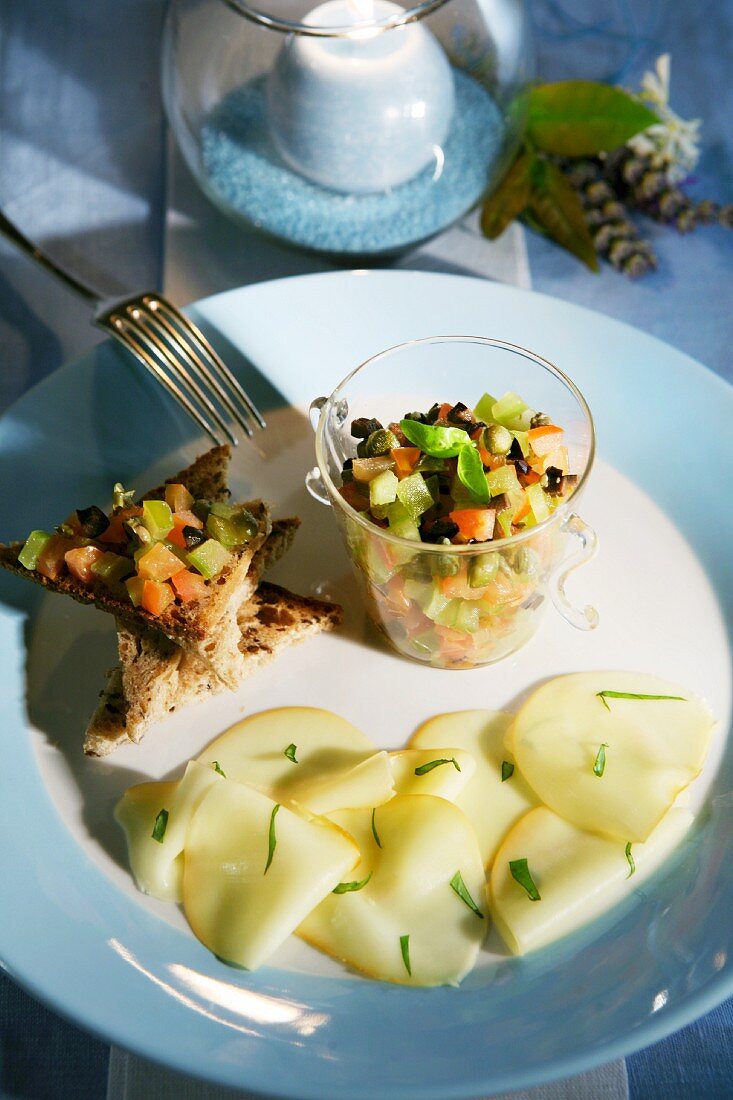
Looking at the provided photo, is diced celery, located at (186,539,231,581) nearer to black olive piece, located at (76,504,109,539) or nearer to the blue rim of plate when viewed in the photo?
black olive piece, located at (76,504,109,539)

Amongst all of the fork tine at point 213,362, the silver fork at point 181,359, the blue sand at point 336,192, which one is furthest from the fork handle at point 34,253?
the blue sand at point 336,192

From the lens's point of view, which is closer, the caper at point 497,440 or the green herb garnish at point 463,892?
the green herb garnish at point 463,892

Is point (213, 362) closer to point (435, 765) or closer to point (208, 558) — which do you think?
point (208, 558)

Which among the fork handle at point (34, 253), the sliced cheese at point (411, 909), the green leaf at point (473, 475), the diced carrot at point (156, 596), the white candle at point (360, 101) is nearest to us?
the sliced cheese at point (411, 909)

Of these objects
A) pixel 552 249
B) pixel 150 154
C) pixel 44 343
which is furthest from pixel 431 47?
pixel 44 343

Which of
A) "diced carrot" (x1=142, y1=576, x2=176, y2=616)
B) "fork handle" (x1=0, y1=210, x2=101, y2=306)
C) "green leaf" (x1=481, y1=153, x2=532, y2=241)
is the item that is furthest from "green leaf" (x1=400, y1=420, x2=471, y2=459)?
Result: "green leaf" (x1=481, y1=153, x2=532, y2=241)

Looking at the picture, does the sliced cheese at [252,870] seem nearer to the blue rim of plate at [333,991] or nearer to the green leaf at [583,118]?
the blue rim of plate at [333,991]
